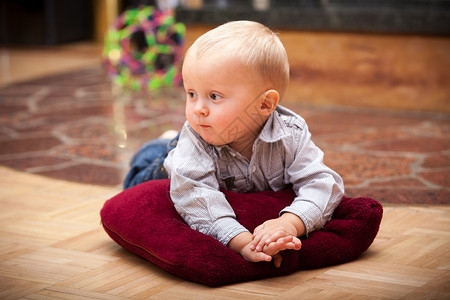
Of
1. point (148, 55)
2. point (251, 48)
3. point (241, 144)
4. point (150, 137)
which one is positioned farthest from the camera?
point (148, 55)

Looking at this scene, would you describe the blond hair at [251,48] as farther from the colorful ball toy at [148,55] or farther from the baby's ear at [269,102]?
the colorful ball toy at [148,55]

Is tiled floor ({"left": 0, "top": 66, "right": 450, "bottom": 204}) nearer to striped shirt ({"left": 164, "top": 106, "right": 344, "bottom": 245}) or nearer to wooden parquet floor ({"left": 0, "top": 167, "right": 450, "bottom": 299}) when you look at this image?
wooden parquet floor ({"left": 0, "top": 167, "right": 450, "bottom": 299})

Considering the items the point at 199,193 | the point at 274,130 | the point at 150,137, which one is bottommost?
the point at 150,137

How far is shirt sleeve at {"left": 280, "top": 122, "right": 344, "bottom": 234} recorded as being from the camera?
1.47 meters

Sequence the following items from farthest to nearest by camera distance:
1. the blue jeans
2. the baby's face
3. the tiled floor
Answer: the tiled floor
the blue jeans
the baby's face

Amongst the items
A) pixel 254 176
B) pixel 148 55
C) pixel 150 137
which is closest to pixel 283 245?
pixel 254 176

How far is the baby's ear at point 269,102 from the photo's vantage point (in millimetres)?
1491

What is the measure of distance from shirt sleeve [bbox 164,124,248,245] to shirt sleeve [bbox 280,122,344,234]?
0.49 feet

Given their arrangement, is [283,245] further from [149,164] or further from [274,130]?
[149,164]

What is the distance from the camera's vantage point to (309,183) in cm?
152

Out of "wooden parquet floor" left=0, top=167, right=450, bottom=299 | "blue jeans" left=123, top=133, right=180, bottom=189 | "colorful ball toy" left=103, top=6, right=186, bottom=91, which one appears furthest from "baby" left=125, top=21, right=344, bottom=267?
"colorful ball toy" left=103, top=6, right=186, bottom=91

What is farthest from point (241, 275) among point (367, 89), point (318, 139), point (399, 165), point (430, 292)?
point (367, 89)

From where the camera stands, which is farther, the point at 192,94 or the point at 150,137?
the point at 150,137

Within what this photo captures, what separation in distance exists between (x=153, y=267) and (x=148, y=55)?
359 centimetres
